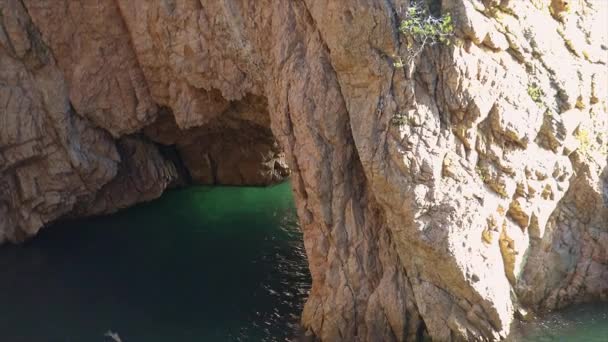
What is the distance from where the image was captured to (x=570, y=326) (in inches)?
472

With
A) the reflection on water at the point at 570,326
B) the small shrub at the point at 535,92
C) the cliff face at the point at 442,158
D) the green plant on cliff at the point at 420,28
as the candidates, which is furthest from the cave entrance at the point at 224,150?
the reflection on water at the point at 570,326

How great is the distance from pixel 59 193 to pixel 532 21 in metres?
14.2

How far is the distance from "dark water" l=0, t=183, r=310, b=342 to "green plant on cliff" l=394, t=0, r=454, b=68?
20.4 ft

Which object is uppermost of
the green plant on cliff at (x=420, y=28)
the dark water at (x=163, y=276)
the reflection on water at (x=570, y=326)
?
the green plant on cliff at (x=420, y=28)

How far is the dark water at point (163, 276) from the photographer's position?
13.7 metres

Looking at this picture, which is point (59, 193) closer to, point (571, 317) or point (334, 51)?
point (334, 51)

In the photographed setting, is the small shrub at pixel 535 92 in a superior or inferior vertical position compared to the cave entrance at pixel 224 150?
superior

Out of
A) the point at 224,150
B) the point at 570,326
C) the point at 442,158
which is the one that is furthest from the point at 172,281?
the point at 570,326

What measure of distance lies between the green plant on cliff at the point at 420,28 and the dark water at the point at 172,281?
5582 mm

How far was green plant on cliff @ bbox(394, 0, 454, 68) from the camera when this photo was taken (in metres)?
11.4

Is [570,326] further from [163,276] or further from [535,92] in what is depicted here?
[163,276]

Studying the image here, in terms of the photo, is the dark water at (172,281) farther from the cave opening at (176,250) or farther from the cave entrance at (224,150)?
the cave entrance at (224,150)

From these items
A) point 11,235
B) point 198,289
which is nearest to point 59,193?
point 11,235

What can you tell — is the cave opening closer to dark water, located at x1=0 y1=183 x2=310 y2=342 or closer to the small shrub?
dark water, located at x1=0 y1=183 x2=310 y2=342
